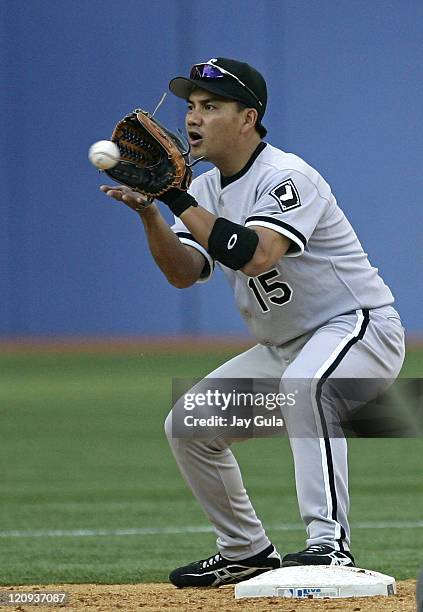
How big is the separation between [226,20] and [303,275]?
50.2 ft

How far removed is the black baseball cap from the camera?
4.73 meters

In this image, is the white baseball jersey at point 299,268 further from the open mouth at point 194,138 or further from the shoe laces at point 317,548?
the shoe laces at point 317,548

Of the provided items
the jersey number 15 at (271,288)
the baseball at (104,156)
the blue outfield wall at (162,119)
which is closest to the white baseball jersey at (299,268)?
the jersey number 15 at (271,288)

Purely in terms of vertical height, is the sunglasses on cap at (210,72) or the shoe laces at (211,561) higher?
the sunglasses on cap at (210,72)

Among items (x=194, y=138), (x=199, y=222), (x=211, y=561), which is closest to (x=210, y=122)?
(x=194, y=138)

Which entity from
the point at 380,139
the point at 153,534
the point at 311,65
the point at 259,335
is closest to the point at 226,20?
the point at 311,65

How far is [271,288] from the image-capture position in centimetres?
475

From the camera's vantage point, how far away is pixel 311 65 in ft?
64.0

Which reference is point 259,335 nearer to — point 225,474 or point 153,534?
point 225,474

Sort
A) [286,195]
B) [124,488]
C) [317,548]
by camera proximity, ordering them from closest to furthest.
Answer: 1. [317,548]
2. [286,195]
3. [124,488]

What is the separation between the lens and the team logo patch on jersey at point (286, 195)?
180 inches

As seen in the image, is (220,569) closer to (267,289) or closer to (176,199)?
(267,289)

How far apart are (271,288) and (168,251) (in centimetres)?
40

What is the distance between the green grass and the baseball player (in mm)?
672
